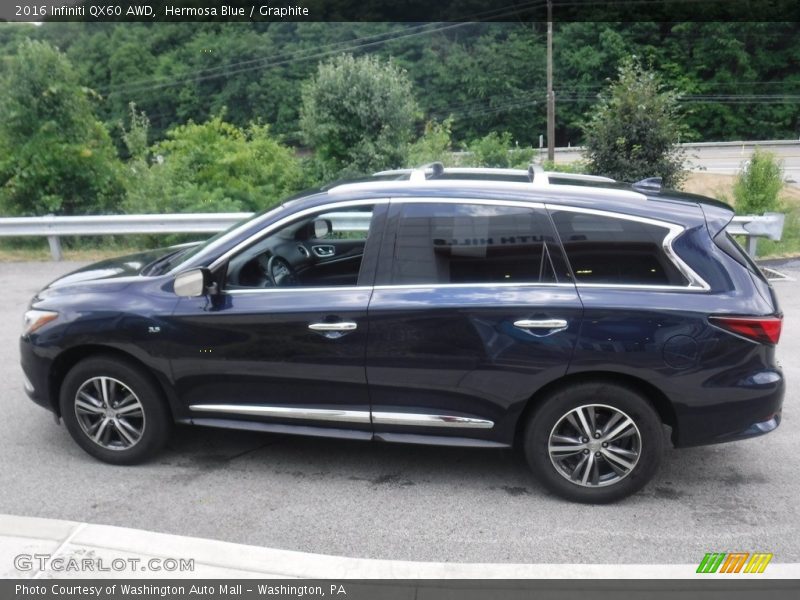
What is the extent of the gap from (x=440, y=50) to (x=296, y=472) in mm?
62785

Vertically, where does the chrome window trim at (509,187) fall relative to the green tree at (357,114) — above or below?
below

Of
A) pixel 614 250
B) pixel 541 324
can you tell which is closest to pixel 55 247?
pixel 541 324

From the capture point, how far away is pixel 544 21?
61.9 meters

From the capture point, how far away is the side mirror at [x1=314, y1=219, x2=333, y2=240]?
522 cm

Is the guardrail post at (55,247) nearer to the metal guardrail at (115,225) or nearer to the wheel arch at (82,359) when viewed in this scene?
the metal guardrail at (115,225)

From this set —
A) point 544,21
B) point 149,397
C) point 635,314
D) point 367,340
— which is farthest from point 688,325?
point 544,21

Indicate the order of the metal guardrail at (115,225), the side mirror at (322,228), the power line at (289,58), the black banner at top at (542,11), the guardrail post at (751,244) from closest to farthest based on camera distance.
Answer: the side mirror at (322,228) → the guardrail post at (751,244) → the metal guardrail at (115,225) → the black banner at top at (542,11) → the power line at (289,58)

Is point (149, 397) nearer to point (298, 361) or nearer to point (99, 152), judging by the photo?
point (298, 361)

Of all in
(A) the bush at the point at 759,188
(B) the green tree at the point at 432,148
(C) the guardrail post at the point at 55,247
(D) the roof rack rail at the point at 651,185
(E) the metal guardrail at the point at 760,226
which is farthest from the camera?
(B) the green tree at the point at 432,148

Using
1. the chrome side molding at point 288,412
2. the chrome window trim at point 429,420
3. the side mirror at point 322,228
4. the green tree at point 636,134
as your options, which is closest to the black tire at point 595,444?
the chrome window trim at point 429,420

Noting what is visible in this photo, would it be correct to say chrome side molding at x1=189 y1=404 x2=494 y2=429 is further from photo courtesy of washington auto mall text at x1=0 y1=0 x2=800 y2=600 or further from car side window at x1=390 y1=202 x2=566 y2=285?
car side window at x1=390 y1=202 x2=566 y2=285

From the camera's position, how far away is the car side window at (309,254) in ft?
15.4

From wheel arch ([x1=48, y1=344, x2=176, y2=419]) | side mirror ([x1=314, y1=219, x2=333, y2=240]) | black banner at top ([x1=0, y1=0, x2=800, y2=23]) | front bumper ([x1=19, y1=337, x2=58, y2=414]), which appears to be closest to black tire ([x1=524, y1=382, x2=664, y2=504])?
side mirror ([x1=314, y1=219, x2=333, y2=240])

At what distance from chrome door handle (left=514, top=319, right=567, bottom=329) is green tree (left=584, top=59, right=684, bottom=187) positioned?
370 inches
